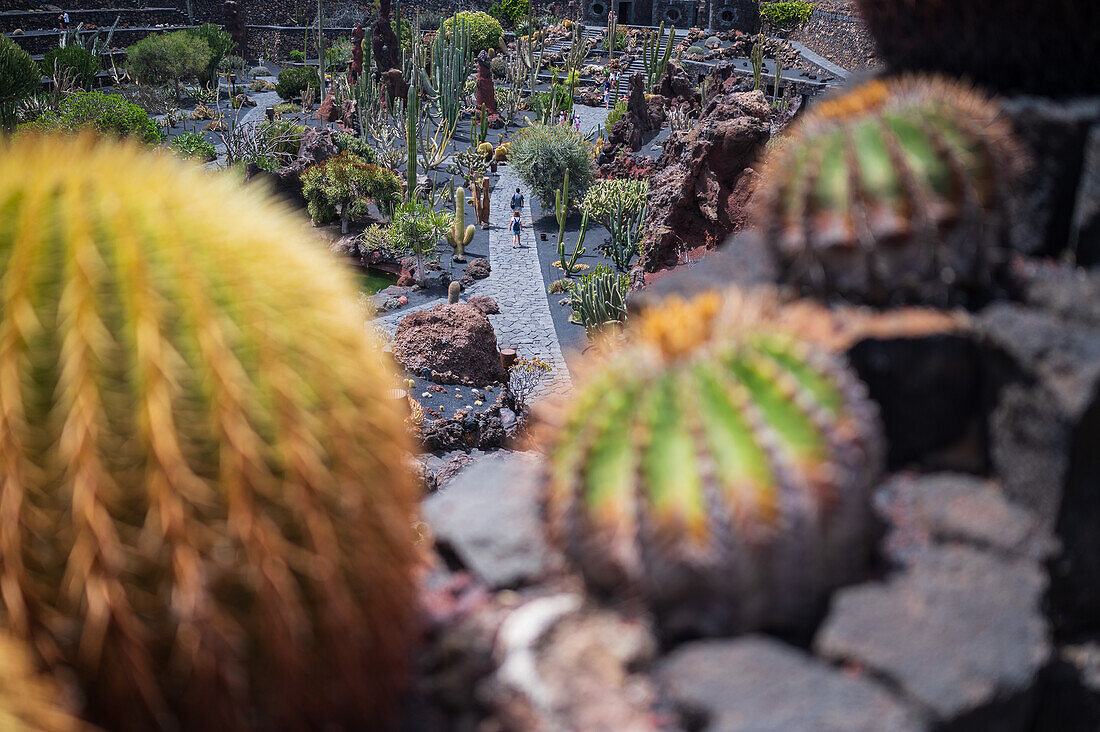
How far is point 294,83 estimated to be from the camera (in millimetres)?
29000

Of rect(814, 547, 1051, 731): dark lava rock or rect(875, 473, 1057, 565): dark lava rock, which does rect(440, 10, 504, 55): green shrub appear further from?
rect(814, 547, 1051, 731): dark lava rock

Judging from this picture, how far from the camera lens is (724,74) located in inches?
881

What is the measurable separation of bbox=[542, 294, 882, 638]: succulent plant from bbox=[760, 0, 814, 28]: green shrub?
3879cm

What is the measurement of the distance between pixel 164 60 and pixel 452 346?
2341 centimetres

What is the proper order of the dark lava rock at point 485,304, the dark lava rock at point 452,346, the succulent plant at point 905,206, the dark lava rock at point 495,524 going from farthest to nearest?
→ the dark lava rock at point 485,304, the dark lava rock at point 452,346, the succulent plant at point 905,206, the dark lava rock at point 495,524

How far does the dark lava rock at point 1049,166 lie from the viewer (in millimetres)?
2654

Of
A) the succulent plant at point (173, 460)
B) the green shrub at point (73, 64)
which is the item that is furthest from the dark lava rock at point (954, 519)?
the green shrub at point (73, 64)

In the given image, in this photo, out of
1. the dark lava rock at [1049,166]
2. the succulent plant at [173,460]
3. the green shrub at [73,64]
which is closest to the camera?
the succulent plant at [173,460]

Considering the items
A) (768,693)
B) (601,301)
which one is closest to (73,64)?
(601,301)

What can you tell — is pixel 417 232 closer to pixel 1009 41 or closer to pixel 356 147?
pixel 356 147

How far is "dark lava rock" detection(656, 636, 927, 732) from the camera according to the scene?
1.65 m

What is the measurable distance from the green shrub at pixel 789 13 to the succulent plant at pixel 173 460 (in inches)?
1553

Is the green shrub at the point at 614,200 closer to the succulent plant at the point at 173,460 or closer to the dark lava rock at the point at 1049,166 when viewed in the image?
the dark lava rock at the point at 1049,166

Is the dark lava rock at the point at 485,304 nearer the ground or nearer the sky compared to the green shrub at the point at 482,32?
nearer the ground
